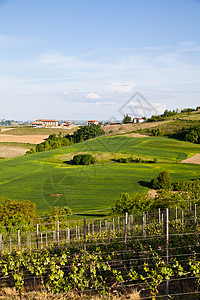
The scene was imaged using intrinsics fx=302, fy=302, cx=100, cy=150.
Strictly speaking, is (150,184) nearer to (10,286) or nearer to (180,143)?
(180,143)

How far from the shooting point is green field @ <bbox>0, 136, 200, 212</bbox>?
113 feet

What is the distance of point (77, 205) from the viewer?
3112 centimetres

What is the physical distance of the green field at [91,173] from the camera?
3434 cm

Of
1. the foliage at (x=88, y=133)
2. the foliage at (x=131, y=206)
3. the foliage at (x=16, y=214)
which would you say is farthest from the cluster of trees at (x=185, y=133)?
the foliage at (x=16, y=214)

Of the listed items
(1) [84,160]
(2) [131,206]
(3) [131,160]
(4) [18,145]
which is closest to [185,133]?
(3) [131,160]

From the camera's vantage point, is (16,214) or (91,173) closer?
(16,214)

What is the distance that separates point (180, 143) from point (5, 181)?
110 feet

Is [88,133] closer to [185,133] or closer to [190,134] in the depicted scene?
[185,133]

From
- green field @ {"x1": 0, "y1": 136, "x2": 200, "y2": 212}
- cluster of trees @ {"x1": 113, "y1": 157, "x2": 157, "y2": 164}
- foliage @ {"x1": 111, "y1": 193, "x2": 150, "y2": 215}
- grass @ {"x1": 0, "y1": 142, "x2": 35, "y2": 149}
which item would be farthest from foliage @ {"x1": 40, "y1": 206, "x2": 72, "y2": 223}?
grass @ {"x1": 0, "y1": 142, "x2": 35, "y2": 149}

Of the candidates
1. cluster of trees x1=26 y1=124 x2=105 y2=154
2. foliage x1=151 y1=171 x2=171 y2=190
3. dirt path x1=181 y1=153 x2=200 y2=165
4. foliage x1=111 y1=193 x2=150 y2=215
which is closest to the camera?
foliage x1=111 y1=193 x2=150 y2=215

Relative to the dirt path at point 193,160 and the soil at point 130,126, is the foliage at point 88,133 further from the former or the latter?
the dirt path at point 193,160

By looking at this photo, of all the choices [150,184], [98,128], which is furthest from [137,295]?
[98,128]

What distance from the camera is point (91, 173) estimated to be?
44.5 metres

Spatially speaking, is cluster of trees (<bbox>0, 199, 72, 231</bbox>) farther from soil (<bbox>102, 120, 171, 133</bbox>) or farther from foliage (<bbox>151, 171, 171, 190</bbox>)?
soil (<bbox>102, 120, 171, 133</bbox>)
